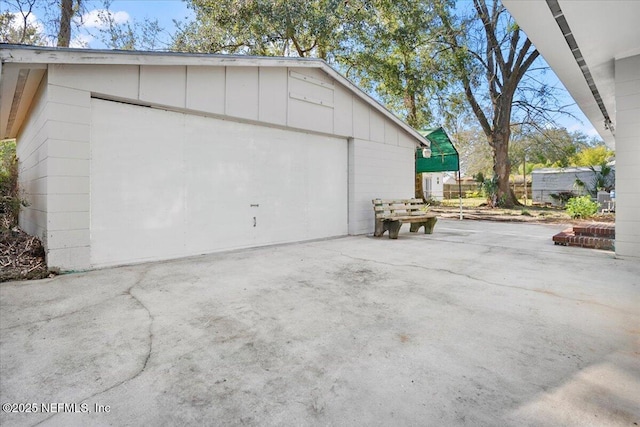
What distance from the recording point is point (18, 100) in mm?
5285

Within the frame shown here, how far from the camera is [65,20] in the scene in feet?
35.1

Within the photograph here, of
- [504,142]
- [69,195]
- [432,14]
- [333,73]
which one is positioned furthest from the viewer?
[504,142]

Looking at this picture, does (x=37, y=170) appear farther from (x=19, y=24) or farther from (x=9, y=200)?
(x=19, y=24)

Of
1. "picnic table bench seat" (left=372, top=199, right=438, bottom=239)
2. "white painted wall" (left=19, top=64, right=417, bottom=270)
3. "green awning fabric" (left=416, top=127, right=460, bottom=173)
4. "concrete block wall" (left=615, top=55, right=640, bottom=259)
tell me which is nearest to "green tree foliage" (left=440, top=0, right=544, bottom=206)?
"green awning fabric" (left=416, top=127, right=460, bottom=173)

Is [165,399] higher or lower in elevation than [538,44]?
lower

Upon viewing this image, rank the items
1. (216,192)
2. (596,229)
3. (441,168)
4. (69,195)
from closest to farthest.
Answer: (69,195) < (216,192) < (596,229) < (441,168)

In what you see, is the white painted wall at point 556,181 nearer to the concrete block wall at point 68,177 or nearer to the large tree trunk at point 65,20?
the concrete block wall at point 68,177

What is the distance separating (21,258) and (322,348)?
4.40m

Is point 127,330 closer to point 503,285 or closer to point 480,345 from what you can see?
point 480,345

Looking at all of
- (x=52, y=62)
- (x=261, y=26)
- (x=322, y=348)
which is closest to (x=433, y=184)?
(x=261, y=26)

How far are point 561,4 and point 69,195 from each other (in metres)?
6.09

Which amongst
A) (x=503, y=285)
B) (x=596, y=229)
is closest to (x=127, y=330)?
(x=503, y=285)

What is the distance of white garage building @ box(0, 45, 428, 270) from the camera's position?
13.7 feet

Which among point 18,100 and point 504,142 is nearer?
point 18,100
